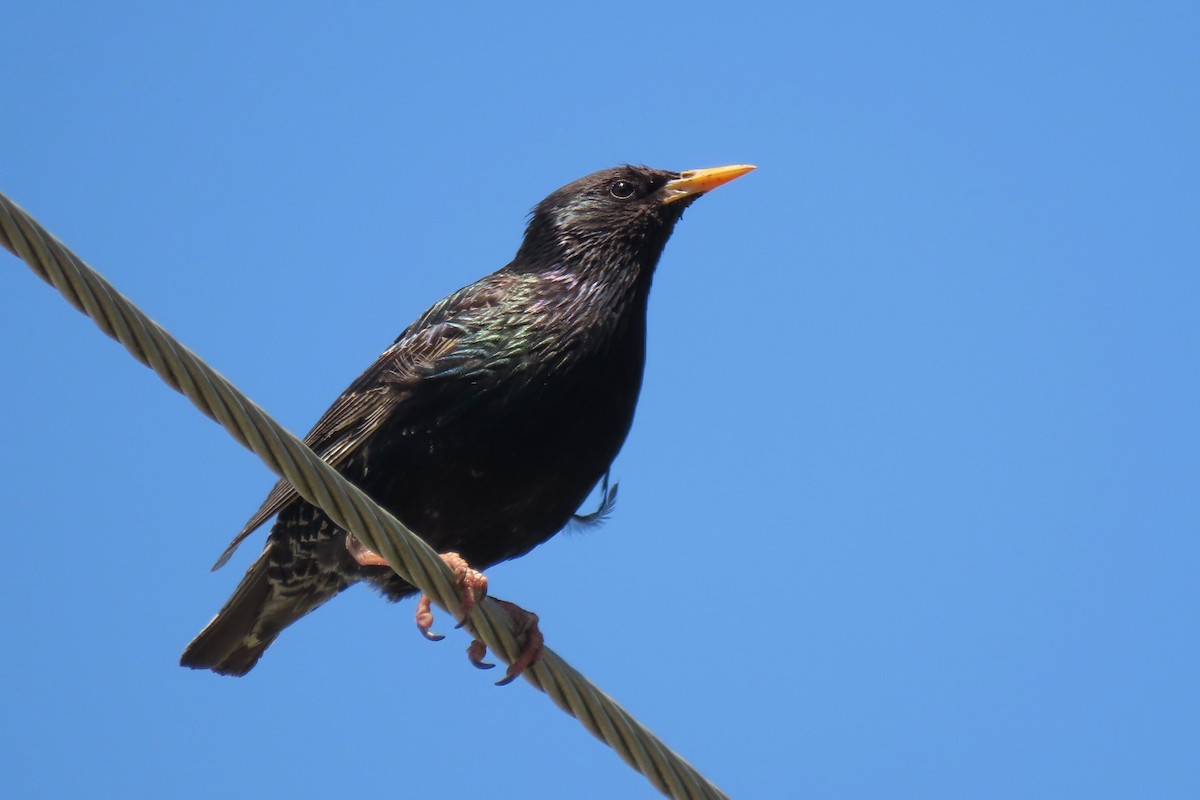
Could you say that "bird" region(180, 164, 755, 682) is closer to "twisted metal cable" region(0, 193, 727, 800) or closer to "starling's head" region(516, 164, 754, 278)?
"starling's head" region(516, 164, 754, 278)

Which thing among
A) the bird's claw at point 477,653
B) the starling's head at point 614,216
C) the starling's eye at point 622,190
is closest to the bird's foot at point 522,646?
the bird's claw at point 477,653

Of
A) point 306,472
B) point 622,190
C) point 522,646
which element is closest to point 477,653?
point 522,646

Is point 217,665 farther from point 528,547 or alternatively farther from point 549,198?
point 549,198

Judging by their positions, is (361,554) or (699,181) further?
(699,181)

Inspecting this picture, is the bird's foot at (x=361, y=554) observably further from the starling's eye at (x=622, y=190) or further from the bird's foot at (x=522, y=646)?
the starling's eye at (x=622, y=190)

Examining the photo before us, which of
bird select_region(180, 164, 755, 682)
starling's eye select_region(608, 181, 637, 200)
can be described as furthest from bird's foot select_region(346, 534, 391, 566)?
starling's eye select_region(608, 181, 637, 200)

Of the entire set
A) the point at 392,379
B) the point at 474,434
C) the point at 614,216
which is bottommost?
the point at 474,434

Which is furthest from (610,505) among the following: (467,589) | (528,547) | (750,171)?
(467,589)

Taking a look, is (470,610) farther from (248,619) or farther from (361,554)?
(248,619)
